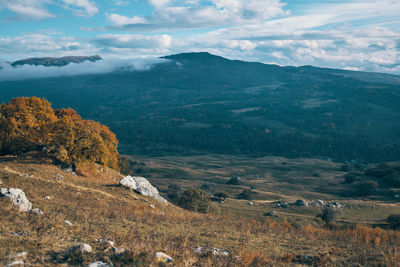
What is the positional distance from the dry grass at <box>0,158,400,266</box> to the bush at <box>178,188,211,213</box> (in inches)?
608

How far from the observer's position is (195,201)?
3722 centimetres

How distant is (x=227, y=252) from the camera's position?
12477mm

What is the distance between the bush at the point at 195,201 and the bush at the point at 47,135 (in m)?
11.4

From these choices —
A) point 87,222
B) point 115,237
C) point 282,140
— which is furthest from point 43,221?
point 282,140

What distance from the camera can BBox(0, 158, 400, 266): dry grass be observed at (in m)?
10.1

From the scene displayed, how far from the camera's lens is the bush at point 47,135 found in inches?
1297

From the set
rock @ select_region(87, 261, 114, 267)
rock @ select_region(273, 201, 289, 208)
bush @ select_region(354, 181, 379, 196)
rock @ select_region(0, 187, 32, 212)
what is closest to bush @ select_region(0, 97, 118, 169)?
rock @ select_region(0, 187, 32, 212)

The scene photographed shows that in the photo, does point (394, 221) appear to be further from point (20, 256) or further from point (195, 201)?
point (20, 256)

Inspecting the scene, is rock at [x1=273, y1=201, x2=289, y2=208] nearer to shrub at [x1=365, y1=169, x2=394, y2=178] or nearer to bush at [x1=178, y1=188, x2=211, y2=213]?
bush at [x1=178, y1=188, x2=211, y2=213]

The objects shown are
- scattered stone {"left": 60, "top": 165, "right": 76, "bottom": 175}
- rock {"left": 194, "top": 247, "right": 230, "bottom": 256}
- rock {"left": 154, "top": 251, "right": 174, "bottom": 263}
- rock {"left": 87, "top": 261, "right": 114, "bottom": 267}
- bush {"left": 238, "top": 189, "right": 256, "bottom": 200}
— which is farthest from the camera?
bush {"left": 238, "top": 189, "right": 256, "bottom": 200}

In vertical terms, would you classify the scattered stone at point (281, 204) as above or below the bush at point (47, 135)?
below

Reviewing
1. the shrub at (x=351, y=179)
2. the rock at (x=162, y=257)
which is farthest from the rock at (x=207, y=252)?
the shrub at (x=351, y=179)

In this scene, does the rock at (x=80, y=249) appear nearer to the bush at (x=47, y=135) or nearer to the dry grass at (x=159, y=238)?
the dry grass at (x=159, y=238)

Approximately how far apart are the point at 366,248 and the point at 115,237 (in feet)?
42.4
